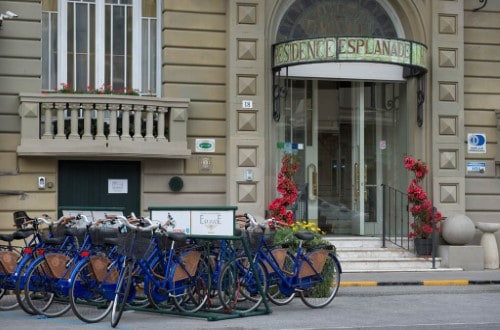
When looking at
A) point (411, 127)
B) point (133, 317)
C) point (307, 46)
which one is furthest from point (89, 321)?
point (411, 127)

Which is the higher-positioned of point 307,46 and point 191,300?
point 307,46

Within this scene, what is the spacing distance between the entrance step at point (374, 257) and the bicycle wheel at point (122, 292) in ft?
24.6

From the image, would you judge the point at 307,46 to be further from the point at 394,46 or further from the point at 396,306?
the point at 396,306

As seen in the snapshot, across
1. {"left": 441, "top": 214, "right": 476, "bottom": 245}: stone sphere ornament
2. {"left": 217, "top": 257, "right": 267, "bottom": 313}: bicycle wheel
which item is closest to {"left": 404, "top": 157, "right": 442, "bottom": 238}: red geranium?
{"left": 441, "top": 214, "right": 476, "bottom": 245}: stone sphere ornament

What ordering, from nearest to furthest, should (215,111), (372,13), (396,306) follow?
(396,306) → (215,111) → (372,13)

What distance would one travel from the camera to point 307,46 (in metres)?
17.1

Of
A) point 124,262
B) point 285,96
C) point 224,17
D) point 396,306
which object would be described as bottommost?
point 396,306

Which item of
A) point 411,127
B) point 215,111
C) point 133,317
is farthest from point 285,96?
point 133,317

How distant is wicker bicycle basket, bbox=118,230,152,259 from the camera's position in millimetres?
10250

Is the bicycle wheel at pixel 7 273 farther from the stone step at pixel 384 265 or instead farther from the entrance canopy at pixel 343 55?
the entrance canopy at pixel 343 55

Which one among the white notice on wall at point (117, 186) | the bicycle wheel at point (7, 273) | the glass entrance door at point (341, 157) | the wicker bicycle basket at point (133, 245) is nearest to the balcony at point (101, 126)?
the white notice on wall at point (117, 186)

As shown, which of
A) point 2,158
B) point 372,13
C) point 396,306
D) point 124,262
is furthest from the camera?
point 372,13

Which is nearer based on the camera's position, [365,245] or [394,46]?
[394,46]

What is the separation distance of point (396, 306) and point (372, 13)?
8689mm
